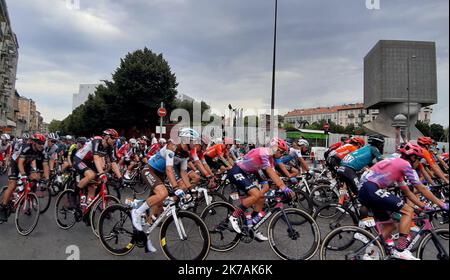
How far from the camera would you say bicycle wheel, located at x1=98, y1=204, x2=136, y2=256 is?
15.2ft

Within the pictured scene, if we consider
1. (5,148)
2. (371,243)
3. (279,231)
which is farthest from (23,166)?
(5,148)

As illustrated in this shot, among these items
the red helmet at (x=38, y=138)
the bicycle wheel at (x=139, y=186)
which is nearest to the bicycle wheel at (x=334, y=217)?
the red helmet at (x=38, y=138)

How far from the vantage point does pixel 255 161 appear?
5172mm

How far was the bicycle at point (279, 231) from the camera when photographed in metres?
4.36

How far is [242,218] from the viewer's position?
16.1 feet

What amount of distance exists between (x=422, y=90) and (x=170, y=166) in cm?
6238

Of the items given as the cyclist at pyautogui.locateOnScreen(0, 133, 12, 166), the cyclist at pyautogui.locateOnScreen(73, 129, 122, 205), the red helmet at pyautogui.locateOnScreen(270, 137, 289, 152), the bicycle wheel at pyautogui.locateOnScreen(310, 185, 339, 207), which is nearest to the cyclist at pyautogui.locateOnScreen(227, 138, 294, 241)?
the red helmet at pyautogui.locateOnScreen(270, 137, 289, 152)

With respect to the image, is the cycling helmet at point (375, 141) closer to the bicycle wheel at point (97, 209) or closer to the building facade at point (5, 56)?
the bicycle wheel at point (97, 209)

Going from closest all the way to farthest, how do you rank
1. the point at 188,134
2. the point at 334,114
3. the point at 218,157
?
the point at 188,134
the point at 218,157
the point at 334,114

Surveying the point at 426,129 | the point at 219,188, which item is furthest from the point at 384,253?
the point at 426,129

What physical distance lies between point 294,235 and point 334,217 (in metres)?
1.26

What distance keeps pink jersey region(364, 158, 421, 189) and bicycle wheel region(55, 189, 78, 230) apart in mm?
5148

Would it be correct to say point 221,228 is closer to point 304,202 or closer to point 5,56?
point 304,202
